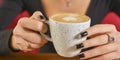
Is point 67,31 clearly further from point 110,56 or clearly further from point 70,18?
point 110,56

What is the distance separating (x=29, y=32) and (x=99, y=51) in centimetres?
19

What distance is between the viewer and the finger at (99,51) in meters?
0.53

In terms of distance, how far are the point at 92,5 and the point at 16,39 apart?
16.8 inches

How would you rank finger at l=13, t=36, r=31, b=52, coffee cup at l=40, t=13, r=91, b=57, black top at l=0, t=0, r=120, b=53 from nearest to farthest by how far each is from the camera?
coffee cup at l=40, t=13, r=91, b=57, finger at l=13, t=36, r=31, b=52, black top at l=0, t=0, r=120, b=53

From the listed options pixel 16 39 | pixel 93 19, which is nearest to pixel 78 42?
pixel 16 39

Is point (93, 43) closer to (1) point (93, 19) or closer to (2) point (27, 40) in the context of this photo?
(2) point (27, 40)

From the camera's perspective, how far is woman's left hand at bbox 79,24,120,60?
0.52 m

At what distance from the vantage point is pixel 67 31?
0.47 meters

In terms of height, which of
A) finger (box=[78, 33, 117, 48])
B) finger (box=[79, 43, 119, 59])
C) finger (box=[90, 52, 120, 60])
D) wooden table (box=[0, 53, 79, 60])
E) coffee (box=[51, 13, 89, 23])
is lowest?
wooden table (box=[0, 53, 79, 60])

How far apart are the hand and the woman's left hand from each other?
112 millimetres

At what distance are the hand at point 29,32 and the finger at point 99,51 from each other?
0.11 metres

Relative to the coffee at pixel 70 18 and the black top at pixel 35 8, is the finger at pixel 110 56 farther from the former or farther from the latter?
the black top at pixel 35 8

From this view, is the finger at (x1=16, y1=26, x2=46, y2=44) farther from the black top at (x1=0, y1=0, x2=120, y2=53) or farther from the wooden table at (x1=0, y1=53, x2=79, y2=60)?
the black top at (x1=0, y1=0, x2=120, y2=53)

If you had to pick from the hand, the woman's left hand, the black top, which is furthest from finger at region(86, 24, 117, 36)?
the black top
